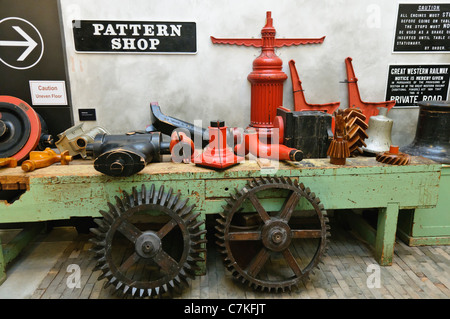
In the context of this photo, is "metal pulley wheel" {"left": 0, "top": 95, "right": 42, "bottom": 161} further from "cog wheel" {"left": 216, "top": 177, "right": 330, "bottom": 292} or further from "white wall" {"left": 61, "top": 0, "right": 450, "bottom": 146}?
"cog wheel" {"left": 216, "top": 177, "right": 330, "bottom": 292}

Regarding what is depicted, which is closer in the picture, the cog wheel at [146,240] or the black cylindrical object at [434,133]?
the cog wheel at [146,240]

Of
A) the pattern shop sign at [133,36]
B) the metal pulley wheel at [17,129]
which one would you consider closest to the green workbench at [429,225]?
the pattern shop sign at [133,36]

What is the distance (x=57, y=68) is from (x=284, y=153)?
6.84ft

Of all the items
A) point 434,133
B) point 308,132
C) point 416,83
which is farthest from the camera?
point 416,83

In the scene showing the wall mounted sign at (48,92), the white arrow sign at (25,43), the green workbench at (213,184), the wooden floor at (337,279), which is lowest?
the wooden floor at (337,279)

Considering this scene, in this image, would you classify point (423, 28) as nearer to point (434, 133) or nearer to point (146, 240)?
point (434, 133)

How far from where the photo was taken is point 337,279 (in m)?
2.37

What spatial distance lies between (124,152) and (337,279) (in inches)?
65.8

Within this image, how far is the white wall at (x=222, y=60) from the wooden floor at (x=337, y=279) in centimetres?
128

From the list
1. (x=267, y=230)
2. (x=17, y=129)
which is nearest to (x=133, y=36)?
(x=17, y=129)

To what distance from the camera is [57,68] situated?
2.93 meters

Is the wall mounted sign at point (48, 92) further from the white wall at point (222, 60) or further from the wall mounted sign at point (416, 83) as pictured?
the wall mounted sign at point (416, 83)

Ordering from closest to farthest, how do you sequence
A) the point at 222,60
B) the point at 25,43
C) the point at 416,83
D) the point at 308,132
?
the point at 308,132
the point at 25,43
the point at 222,60
the point at 416,83

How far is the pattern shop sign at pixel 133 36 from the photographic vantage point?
2.88 metres
